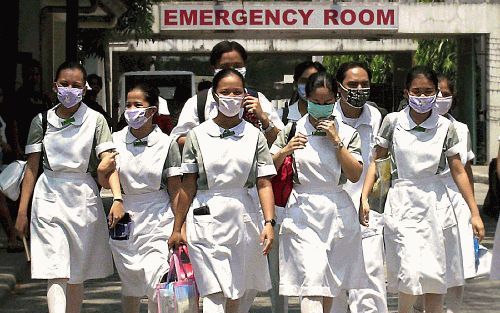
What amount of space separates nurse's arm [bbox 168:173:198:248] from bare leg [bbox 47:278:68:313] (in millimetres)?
939

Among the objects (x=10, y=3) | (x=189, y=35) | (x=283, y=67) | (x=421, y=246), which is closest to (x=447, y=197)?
(x=421, y=246)

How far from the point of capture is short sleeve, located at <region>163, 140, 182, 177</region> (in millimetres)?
8383

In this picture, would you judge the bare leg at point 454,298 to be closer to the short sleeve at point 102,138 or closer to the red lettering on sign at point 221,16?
the short sleeve at point 102,138

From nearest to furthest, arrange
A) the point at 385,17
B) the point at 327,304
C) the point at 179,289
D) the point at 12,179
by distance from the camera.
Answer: the point at 179,289 → the point at 327,304 → the point at 12,179 → the point at 385,17

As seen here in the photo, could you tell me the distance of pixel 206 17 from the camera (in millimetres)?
31734

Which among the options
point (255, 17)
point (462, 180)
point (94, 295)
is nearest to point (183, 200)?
point (462, 180)

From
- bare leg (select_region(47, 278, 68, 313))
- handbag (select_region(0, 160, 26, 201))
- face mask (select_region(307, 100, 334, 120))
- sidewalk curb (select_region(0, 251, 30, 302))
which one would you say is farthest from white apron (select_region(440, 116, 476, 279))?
sidewalk curb (select_region(0, 251, 30, 302))

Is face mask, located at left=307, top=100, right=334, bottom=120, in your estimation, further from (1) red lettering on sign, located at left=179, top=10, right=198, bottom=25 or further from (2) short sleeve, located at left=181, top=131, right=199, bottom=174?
(1) red lettering on sign, located at left=179, top=10, right=198, bottom=25

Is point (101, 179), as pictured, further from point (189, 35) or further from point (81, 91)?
point (189, 35)

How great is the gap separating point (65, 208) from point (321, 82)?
1.84 metres

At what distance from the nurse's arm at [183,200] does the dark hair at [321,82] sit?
0.94 m

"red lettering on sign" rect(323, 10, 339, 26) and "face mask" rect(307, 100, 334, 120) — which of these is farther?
"red lettering on sign" rect(323, 10, 339, 26)

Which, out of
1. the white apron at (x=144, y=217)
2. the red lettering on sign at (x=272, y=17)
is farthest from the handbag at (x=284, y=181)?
the red lettering on sign at (x=272, y=17)

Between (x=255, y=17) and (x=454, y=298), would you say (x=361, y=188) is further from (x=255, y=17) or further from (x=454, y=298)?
(x=255, y=17)
